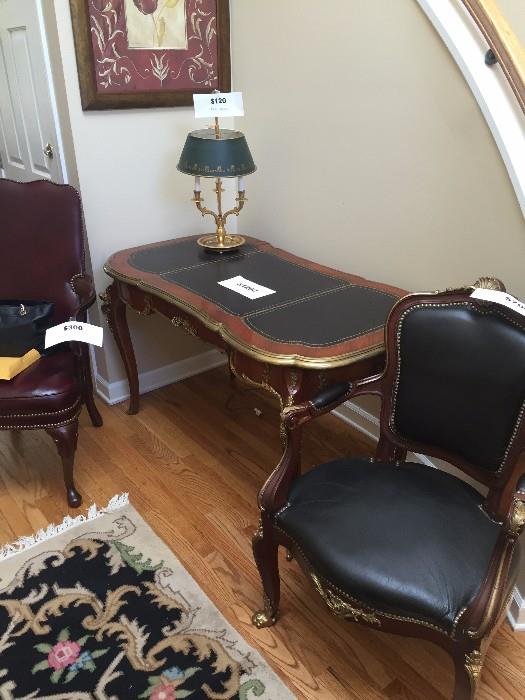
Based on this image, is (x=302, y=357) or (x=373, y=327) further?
(x=373, y=327)

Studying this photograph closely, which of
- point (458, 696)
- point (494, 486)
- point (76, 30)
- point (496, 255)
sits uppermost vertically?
point (76, 30)

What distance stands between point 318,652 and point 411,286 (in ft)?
3.96

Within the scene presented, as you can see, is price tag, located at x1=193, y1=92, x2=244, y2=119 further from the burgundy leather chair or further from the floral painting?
the burgundy leather chair

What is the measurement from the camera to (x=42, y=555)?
1845mm

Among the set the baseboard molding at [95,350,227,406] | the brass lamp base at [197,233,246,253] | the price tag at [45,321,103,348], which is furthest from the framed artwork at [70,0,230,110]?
the baseboard molding at [95,350,227,406]

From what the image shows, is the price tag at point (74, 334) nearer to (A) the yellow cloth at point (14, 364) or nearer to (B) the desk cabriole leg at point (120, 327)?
(A) the yellow cloth at point (14, 364)

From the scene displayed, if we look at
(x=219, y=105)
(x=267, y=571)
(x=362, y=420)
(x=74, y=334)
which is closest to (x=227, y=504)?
(x=267, y=571)

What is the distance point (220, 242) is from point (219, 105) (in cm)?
52

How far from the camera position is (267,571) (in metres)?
1.52

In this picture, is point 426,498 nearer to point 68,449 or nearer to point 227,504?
point 227,504

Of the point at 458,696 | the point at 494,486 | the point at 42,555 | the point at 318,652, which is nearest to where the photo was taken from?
the point at 458,696

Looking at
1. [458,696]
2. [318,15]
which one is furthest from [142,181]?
[458,696]

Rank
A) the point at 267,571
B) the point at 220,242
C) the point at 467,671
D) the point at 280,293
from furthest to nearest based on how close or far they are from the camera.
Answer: the point at 220,242 → the point at 280,293 → the point at 267,571 → the point at 467,671

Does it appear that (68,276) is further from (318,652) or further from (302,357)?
(318,652)
